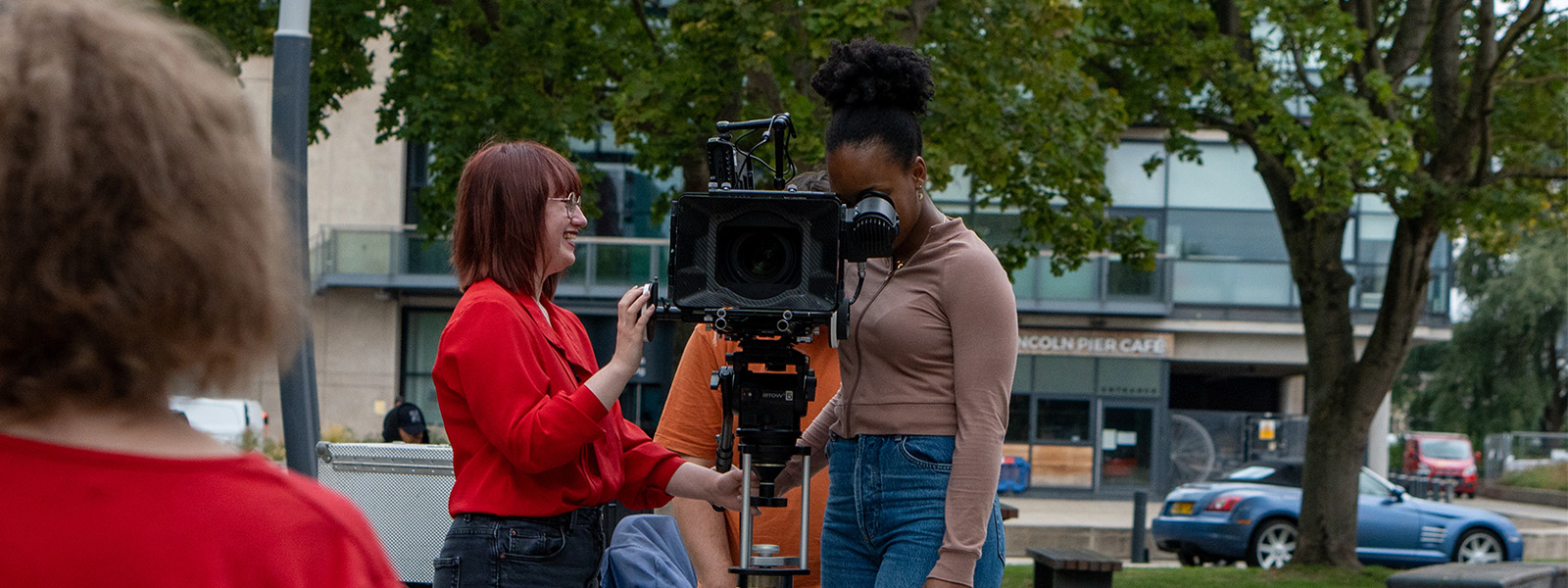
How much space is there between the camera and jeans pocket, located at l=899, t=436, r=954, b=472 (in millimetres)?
2590

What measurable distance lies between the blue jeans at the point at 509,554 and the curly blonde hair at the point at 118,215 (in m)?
1.58

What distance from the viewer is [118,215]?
921 millimetres

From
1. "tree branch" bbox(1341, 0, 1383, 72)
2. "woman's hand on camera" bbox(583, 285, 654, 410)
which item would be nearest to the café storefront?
"tree branch" bbox(1341, 0, 1383, 72)

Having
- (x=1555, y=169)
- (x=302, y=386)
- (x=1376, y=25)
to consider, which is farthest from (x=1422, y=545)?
(x=302, y=386)

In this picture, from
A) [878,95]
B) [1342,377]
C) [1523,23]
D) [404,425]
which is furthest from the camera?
[1342,377]

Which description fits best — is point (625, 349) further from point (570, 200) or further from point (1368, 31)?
point (1368, 31)

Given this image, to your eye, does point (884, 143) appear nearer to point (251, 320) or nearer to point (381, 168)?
point (251, 320)

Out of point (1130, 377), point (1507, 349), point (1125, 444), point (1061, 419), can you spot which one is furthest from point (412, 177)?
point (1507, 349)

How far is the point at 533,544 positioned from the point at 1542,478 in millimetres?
31870

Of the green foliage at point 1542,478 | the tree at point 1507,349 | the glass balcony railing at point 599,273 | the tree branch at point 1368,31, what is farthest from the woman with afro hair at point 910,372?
the tree at point 1507,349

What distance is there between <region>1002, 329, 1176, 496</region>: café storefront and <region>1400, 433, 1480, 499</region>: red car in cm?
904

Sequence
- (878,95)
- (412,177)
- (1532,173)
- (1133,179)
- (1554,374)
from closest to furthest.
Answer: (878,95) → (1532,173) → (412,177) → (1133,179) → (1554,374)

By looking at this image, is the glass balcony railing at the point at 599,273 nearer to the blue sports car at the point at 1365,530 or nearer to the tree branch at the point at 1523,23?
the blue sports car at the point at 1365,530

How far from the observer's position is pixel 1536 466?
29984 millimetres
